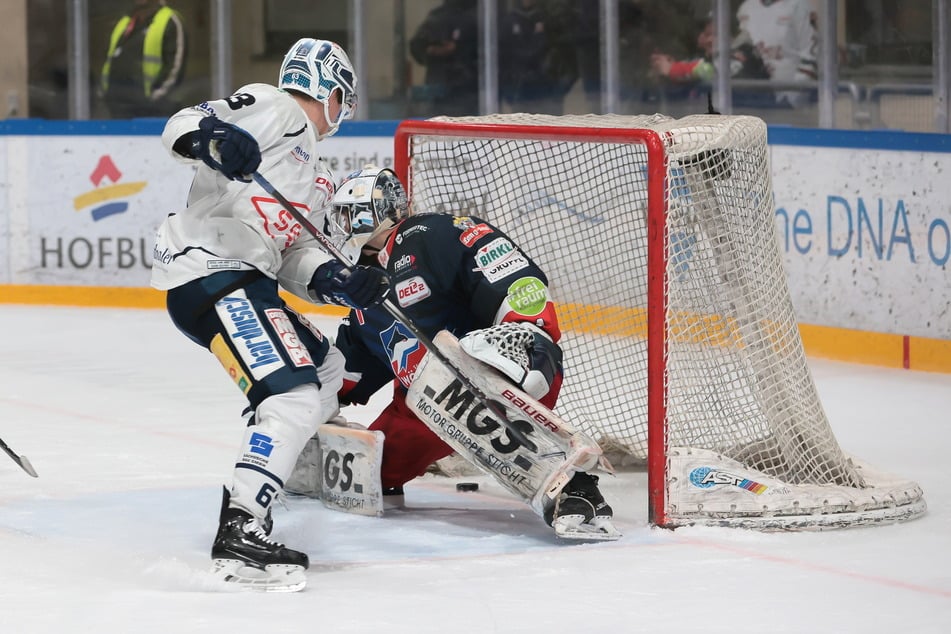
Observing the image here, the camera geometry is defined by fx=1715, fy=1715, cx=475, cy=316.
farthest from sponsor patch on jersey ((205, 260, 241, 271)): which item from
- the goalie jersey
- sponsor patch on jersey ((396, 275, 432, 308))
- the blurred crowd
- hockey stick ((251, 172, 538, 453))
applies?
the blurred crowd

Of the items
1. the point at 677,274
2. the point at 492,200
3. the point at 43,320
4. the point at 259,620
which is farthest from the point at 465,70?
the point at 259,620

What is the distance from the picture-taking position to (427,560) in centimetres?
381

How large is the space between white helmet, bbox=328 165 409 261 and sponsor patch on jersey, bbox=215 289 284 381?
24.3 inches

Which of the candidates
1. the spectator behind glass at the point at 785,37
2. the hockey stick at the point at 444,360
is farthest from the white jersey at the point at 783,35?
the hockey stick at the point at 444,360

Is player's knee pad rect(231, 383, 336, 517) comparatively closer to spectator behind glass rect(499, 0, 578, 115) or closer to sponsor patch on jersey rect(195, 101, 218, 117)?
sponsor patch on jersey rect(195, 101, 218, 117)

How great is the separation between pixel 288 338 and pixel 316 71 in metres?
0.63

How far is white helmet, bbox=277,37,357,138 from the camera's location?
12.7ft

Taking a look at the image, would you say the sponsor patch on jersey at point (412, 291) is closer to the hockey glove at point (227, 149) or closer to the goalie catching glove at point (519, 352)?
the goalie catching glove at point (519, 352)

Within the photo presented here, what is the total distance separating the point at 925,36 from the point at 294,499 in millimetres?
4005

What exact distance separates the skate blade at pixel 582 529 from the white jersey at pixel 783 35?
14.4 ft

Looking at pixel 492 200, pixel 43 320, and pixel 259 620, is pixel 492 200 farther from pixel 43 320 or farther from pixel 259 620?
pixel 43 320

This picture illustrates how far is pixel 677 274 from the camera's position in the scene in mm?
4324

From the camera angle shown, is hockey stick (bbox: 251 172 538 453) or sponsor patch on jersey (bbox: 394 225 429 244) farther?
sponsor patch on jersey (bbox: 394 225 429 244)

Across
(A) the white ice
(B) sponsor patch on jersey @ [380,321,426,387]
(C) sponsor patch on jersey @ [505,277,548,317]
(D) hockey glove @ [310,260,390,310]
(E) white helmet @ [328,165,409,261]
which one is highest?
(E) white helmet @ [328,165,409,261]
